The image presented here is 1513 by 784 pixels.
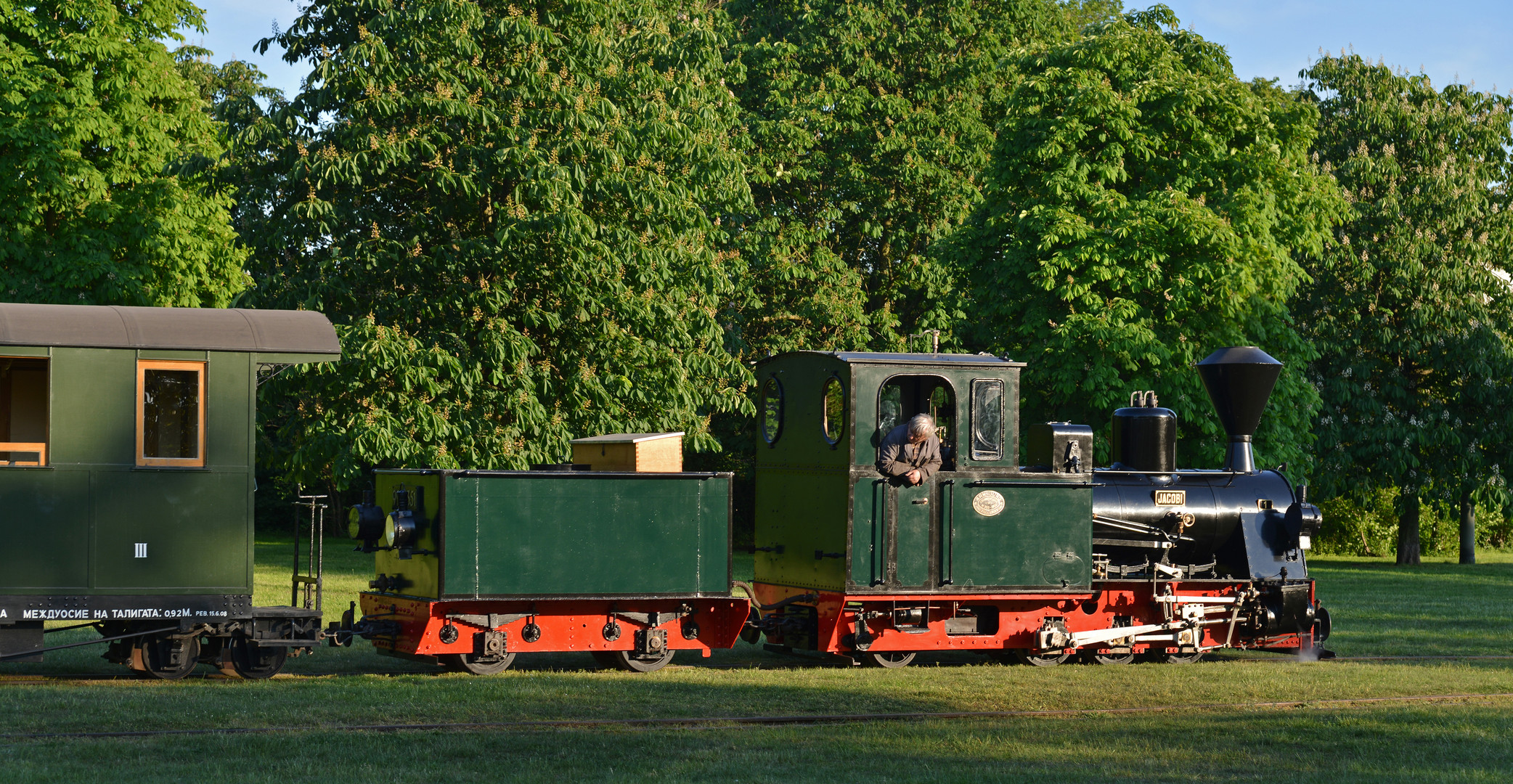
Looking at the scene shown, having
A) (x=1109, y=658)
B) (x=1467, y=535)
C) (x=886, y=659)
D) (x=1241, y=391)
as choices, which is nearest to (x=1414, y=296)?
(x=1467, y=535)

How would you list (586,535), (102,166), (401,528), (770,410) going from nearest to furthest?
(401,528) → (586,535) → (770,410) → (102,166)

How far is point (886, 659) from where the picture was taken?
12922 mm

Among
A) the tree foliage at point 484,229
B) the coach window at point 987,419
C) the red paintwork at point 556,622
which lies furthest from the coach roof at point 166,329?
the tree foliage at point 484,229

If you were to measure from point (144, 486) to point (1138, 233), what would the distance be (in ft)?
60.3

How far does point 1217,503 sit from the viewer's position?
45.9 ft

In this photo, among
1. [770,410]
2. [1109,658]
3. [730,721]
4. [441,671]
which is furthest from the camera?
[770,410]

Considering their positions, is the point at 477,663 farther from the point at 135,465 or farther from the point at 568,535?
the point at 135,465

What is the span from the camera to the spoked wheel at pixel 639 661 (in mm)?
12227

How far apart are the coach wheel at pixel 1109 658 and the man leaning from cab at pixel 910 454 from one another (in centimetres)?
264

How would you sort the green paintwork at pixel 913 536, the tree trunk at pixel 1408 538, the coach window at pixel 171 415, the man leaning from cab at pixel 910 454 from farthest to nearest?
1. the tree trunk at pixel 1408 538
2. the green paintwork at pixel 913 536
3. the man leaning from cab at pixel 910 454
4. the coach window at pixel 171 415

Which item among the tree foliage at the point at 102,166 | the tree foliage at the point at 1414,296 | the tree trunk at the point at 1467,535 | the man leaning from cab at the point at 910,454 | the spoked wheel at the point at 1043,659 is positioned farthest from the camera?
the tree trunk at the point at 1467,535

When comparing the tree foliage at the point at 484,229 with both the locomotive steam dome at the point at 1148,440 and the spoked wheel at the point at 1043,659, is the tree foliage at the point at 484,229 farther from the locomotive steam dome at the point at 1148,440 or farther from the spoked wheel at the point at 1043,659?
the spoked wheel at the point at 1043,659

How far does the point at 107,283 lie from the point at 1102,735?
69.8 ft

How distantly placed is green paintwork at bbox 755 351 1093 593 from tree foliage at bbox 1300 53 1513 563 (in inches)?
827
